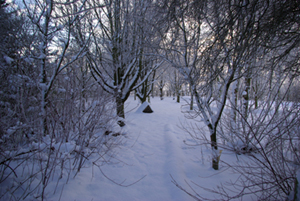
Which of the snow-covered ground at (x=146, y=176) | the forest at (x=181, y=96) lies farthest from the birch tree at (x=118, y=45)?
the snow-covered ground at (x=146, y=176)

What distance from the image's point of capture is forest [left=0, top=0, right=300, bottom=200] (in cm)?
192

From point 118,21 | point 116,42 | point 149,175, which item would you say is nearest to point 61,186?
point 149,175

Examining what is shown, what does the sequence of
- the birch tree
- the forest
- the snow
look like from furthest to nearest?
1. the birch tree
2. the snow
3. the forest

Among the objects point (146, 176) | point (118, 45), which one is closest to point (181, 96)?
point (146, 176)

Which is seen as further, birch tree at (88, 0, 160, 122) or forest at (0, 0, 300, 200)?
birch tree at (88, 0, 160, 122)

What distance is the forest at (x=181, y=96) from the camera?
1.92 meters

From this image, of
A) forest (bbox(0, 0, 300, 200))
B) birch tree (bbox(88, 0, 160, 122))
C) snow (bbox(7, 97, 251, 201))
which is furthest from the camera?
birch tree (bbox(88, 0, 160, 122))

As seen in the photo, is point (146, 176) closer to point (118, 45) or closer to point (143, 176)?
point (143, 176)

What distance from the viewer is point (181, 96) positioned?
308cm

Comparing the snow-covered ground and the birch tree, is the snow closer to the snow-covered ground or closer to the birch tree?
the snow-covered ground

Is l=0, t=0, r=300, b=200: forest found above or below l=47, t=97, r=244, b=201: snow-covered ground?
above

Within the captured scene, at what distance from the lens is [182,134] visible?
19.7 ft

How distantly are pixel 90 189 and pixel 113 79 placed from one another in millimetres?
4865

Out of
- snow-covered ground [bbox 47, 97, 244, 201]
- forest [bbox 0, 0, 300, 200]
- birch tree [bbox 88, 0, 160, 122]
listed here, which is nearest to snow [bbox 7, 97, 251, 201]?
snow-covered ground [bbox 47, 97, 244, 201]
